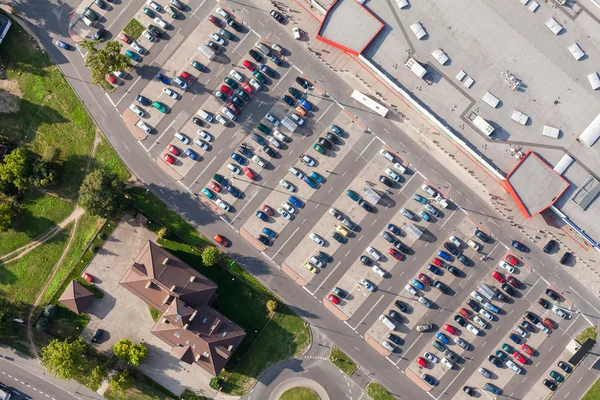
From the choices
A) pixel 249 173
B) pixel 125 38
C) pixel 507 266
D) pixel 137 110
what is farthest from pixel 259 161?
pixel 507 266

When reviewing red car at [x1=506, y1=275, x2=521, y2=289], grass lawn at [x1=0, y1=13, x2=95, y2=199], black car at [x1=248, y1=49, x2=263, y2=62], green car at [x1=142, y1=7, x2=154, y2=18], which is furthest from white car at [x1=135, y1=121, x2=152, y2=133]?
red car at [x1=506, y1=275, x2=521, y2=289]

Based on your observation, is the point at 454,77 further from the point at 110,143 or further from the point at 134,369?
the point at 134,369

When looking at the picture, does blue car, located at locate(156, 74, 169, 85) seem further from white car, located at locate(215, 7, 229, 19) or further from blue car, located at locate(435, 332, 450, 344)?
blue car, located at locate(435, 332, 450, 344)

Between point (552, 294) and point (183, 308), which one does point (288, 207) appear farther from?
point (552, 294)

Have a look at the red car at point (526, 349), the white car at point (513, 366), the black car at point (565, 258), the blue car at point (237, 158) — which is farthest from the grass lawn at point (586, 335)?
the blue car at point (237, 158)

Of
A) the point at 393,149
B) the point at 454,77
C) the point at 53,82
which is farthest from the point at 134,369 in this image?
the point at 454,77

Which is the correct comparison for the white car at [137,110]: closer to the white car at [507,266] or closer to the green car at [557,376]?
the white car at [507,266]
